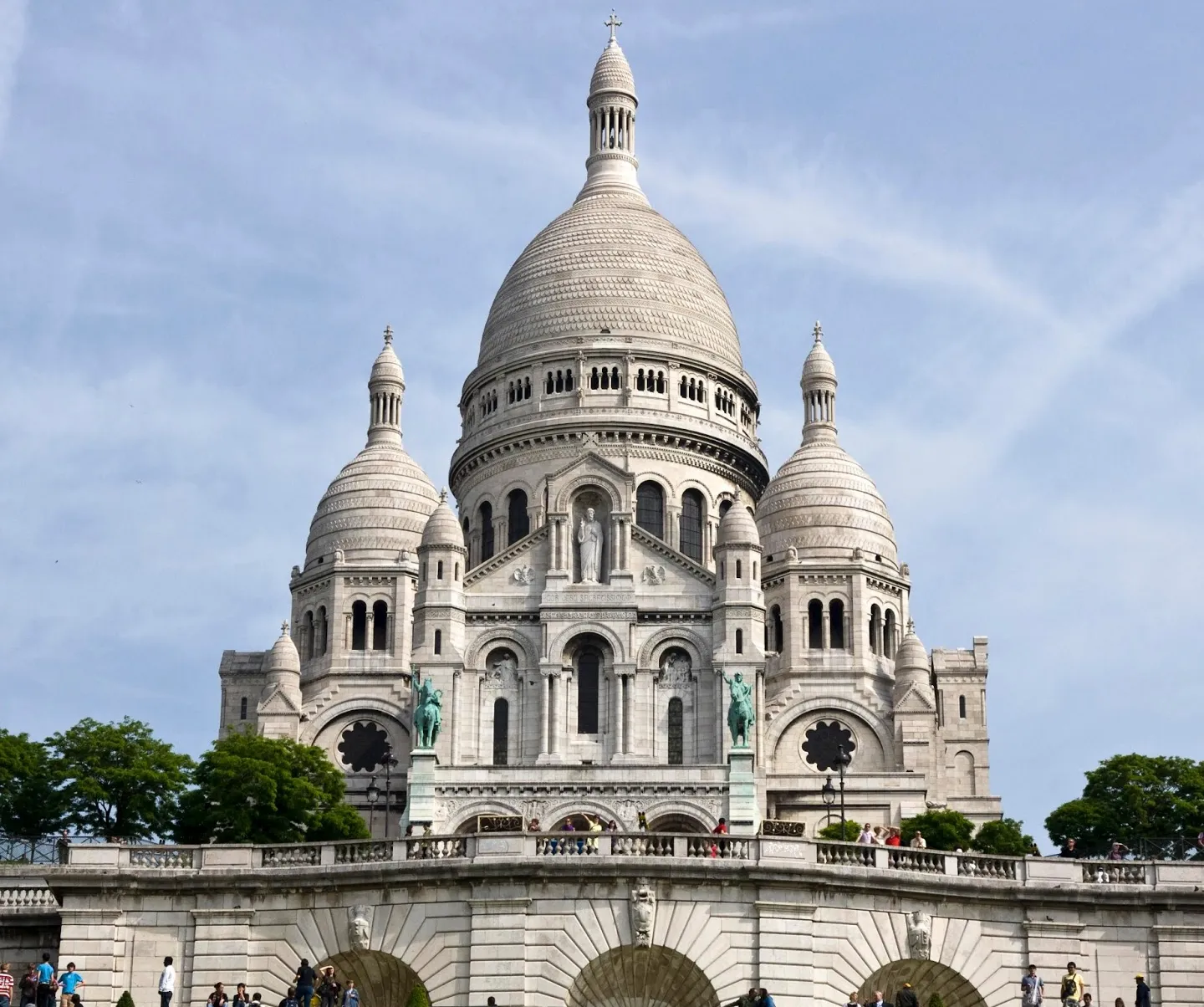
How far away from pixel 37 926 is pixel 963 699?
65.0m

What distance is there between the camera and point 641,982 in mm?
48000

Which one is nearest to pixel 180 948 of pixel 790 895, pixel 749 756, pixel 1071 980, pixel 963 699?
pixel 790 895

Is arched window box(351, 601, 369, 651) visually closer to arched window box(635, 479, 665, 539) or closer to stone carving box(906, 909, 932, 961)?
arched window box(635, 479, 665, 539)

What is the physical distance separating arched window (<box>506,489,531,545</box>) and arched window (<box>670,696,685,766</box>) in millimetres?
13985

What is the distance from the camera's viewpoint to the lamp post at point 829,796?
7765 cm

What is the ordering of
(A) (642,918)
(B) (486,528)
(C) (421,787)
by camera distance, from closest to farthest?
(A) (642,918) < (C) (421,787) < (B) (486,528)

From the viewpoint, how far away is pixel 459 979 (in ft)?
155

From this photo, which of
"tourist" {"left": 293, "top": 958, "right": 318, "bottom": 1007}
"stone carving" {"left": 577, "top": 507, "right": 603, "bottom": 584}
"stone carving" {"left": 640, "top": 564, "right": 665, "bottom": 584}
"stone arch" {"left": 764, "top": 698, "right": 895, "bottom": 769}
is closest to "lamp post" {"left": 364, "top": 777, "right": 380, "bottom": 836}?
"stone carving" {"left": 577, "top": 507, "right": 603, "bottom": 584}

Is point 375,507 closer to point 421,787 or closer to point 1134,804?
point 421,787

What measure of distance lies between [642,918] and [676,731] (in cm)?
5258

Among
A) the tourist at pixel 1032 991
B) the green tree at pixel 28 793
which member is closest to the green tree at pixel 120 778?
the green tree at pixel 28 793

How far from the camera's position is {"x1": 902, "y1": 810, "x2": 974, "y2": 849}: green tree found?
83.4 meters

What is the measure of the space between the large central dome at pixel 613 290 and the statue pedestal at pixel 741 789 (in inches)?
1133

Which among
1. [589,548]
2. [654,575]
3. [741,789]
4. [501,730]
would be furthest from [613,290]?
[741,789]
